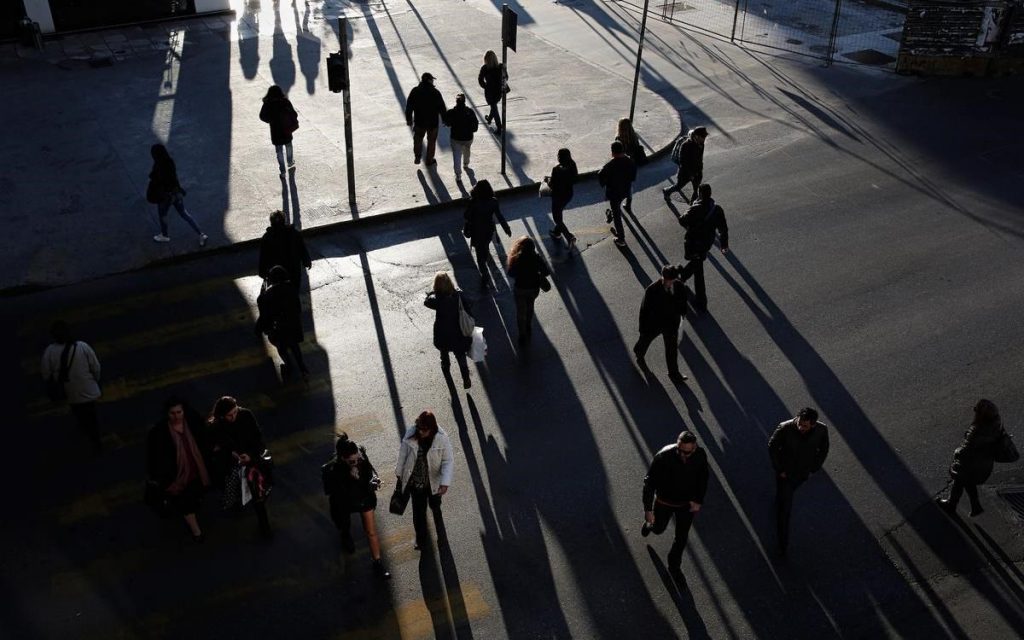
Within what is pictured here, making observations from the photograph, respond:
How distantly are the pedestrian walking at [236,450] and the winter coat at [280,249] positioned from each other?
11.2ft

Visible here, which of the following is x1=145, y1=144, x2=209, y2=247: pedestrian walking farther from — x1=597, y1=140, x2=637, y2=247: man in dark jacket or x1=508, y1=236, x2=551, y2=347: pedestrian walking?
x1=597, y1=140, x2=637, y2=247: man in dark jacket

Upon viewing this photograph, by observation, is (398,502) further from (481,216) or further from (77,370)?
(481,216)

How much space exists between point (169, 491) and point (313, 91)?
42.1 feet

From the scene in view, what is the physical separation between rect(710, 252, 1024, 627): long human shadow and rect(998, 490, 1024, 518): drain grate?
2.60 ft

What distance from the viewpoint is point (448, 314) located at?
33.4 feet

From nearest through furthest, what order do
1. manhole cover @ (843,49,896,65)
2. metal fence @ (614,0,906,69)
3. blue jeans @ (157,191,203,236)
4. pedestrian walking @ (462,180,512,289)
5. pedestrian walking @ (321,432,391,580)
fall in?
pedestrian walking @ (321,432,391,580), pedestrian walking @ (462,180,512,289), blue jeans @ (157,191,203,236), manhole cover @ (843,49,896,65), metal fence @ (614,0,906,69)

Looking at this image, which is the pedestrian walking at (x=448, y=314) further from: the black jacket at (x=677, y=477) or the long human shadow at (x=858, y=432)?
the long human shadow at (x=858, y=432)

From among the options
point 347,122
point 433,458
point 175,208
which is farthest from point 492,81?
point 433,458

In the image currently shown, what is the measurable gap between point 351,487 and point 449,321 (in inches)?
111

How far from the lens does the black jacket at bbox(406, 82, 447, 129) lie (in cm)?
1565

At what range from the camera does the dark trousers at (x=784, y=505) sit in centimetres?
838

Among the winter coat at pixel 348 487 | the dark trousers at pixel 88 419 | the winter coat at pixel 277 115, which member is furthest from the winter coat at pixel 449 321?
the winter coat at pixel 277 115

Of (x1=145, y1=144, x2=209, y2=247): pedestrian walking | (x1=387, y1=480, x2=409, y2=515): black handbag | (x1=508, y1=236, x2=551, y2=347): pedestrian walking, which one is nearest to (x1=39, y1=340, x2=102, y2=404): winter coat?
(x1=387, y1=480, x2=409, y2=515): black handbag

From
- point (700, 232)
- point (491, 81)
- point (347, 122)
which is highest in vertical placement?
point (347, 122)
